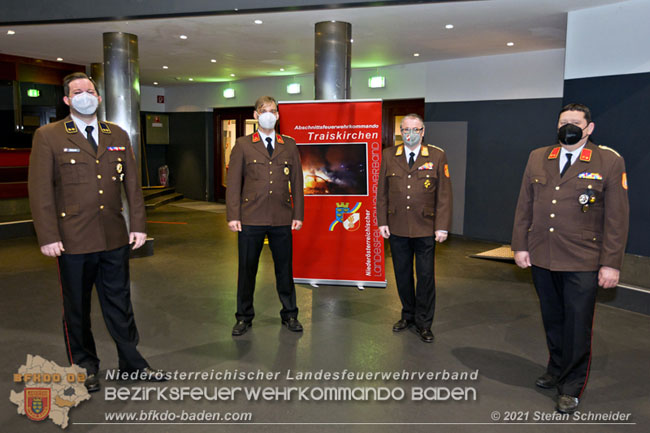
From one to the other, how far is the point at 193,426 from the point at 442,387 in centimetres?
146

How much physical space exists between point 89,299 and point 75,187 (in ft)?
2.17

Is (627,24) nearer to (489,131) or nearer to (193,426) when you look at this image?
(489,131)

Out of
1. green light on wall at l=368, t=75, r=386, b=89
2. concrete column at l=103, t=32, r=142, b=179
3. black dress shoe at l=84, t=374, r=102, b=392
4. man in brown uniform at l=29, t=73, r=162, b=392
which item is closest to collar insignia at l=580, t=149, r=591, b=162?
man in brown uniform at l=29, t=73, r=162, b=392

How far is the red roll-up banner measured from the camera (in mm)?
5180

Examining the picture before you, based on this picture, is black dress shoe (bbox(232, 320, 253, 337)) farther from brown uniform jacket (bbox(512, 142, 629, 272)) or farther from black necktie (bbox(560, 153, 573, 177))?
black necktie (bbox(560, 153, 573, 177))

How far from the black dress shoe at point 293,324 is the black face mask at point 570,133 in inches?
91.9

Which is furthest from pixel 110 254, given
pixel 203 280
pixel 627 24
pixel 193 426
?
pixel 627 24

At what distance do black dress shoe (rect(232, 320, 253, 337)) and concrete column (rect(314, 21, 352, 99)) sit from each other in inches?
122

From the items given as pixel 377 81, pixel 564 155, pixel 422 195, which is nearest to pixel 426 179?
pixel 422 195

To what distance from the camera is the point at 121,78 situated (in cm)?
692

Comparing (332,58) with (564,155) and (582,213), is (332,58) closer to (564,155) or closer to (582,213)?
(564,155)

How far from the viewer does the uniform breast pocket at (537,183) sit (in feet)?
9.89

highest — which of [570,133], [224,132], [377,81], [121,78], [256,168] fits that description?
[377,81]

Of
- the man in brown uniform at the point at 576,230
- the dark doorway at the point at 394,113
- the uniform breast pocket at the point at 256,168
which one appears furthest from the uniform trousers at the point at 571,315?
the dark doorway at the point at 394,113
